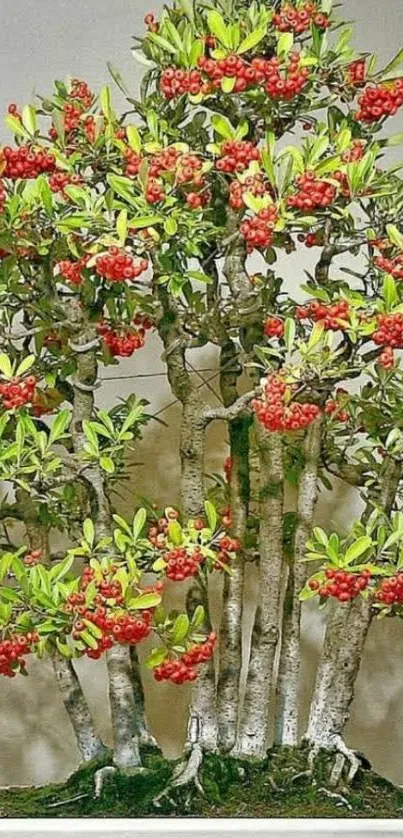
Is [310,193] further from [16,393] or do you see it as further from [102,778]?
[102,778]

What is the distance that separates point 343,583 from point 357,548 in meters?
0.03

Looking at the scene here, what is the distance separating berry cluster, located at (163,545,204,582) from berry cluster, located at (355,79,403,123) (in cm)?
40

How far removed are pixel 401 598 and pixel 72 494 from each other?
0.35 metres

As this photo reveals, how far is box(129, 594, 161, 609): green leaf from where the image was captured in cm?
92

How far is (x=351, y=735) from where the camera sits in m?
1.57

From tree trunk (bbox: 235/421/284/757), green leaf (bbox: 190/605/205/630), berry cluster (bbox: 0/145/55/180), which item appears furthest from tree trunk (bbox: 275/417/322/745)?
berry cluster (bbox: 0/145/55/180)

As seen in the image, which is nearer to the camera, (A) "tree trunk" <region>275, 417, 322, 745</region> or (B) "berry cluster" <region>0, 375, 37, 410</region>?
(B) "berry cluster" <region>0, 375, 37, 410</region>

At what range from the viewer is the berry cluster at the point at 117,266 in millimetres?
907

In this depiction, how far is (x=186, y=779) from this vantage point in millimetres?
1024

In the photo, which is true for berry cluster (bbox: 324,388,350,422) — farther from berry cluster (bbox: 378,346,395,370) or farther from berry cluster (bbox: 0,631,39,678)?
berry cluster (bbox: 0,631,39,678)

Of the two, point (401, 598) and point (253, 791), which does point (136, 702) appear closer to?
point (253, 791)

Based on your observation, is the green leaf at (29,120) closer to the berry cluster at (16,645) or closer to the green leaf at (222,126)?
the green leaf at (222,126)

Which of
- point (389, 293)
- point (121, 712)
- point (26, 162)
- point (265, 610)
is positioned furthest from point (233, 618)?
point (26, 162)

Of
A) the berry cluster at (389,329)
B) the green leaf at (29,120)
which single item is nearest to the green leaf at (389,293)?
the berry cluster at (389,329)
